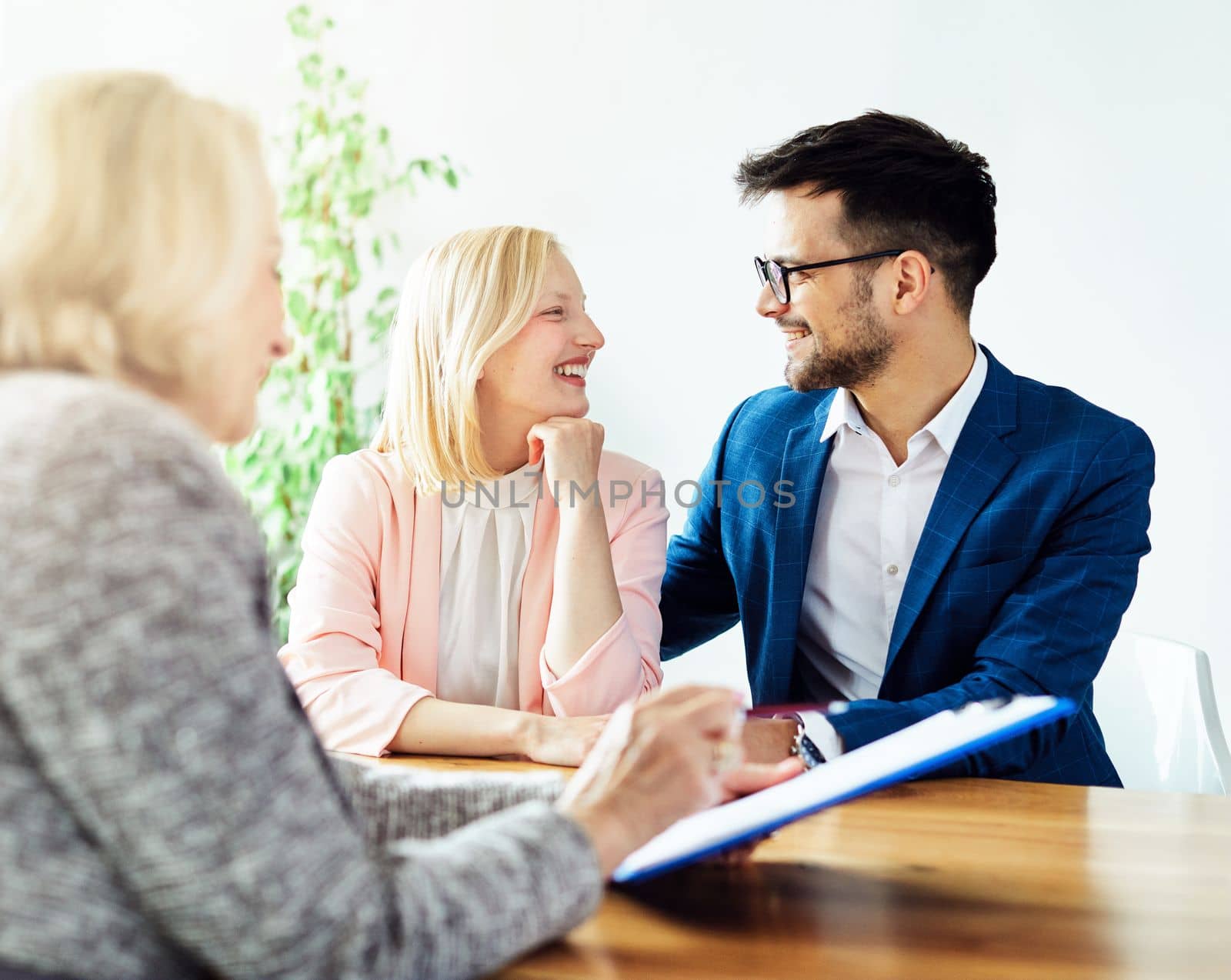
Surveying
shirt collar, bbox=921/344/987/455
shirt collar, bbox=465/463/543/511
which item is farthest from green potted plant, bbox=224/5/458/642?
shirt collar, bbox=921/344/987/455

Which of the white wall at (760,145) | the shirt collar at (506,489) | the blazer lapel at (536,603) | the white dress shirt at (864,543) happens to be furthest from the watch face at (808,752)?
the white wall at (760,145)

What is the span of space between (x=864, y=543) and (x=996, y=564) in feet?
0.84

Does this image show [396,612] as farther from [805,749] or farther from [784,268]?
[784,268]

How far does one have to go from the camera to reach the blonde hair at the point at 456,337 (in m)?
1.81

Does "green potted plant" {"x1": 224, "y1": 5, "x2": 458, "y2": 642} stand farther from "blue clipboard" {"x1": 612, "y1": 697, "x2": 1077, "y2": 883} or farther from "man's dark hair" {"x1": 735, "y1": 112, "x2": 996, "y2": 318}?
"blue clipboard" {"x1": 612, "y1": 697, "x2": 1077, "y2": 883}

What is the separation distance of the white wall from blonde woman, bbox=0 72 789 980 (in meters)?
2.25

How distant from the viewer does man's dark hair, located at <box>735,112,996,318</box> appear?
210 cm

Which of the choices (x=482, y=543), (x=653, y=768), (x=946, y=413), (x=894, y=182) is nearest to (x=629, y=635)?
(x=482, y=543)

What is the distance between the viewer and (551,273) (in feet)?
6.12

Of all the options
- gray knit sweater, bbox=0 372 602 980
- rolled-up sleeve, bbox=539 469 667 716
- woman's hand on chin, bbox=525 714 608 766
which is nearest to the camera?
gray knit sweater, bbox=0 372 602 980

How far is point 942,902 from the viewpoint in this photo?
3.12 feet

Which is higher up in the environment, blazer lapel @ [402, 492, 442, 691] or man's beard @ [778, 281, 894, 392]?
man's beard @ [778, 281, 894, 392]

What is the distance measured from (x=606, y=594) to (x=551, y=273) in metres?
0.54

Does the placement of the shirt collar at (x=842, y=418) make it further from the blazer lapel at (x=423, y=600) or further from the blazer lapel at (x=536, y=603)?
the blazer lapel at (x=423, y=600)
